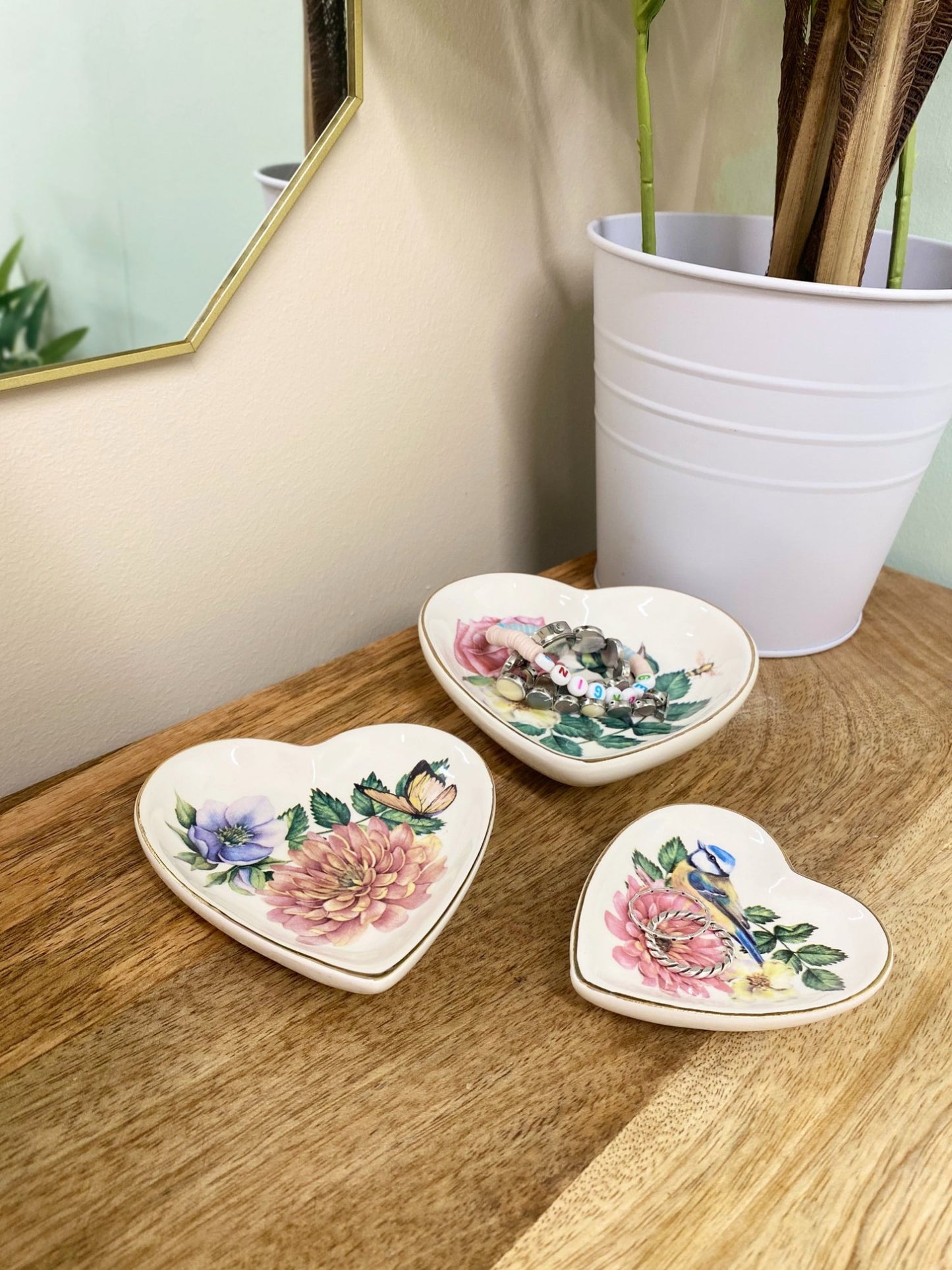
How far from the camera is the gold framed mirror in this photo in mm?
461

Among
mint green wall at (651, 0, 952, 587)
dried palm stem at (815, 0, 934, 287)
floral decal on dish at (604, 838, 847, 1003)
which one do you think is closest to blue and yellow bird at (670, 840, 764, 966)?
floral decal on dish at (604, 838, 847, 1003)

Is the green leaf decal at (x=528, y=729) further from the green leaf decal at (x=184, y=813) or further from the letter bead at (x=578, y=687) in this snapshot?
the green leaf decal at (x=184, y=813)

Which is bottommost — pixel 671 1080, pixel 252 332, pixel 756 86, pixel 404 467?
pixel 671 1080

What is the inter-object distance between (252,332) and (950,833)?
19.9 inches

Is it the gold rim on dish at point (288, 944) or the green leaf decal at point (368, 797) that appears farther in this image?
the green leaf decal at point (368, 797)

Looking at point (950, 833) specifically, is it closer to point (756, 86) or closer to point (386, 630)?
point (386, 630)

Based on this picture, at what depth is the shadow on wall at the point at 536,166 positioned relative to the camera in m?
0.61

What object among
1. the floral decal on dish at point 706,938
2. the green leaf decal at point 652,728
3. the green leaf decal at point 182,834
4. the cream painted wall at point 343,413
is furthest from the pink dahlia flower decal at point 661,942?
the cream painted wall at point 343,413

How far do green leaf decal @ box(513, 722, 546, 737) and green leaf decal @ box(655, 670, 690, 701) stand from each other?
0.29 feet

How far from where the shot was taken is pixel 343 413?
2.15ft

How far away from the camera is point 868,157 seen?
20.7 inches

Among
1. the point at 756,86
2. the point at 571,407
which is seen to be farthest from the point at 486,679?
the point at 756,86

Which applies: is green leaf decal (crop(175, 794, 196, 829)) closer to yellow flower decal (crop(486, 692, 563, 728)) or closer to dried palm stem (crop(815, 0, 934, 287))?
yellow flower decal (crop(486, 692, 563, 728))

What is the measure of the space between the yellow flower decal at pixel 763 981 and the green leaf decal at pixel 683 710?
16cm
